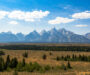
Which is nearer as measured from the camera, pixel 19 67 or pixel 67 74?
pixel 67 74

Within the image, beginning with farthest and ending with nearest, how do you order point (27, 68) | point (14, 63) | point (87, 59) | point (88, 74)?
point (87, 59)
point (14, 63)
point (27, 68)
point (88, 74)

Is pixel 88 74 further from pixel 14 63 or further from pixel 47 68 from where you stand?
pixel 14 63

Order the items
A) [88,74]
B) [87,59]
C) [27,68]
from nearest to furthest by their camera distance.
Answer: [88,74] → [27,68] → [87,59]

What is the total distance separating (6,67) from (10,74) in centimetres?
898

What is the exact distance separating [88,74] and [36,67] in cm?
1724

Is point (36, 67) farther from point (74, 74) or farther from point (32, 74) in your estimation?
point (74, 74)

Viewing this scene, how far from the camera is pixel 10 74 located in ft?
122

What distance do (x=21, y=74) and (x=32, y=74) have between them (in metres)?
3.09

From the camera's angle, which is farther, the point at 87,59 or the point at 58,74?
the point at 87,59

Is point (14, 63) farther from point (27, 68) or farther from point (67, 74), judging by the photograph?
point (67, 74)

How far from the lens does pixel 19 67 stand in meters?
44.6

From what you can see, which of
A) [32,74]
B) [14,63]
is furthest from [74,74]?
[14,63]

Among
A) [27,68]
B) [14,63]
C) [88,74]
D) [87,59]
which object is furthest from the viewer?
[87,59]

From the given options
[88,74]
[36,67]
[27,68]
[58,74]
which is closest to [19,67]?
[27,68]
